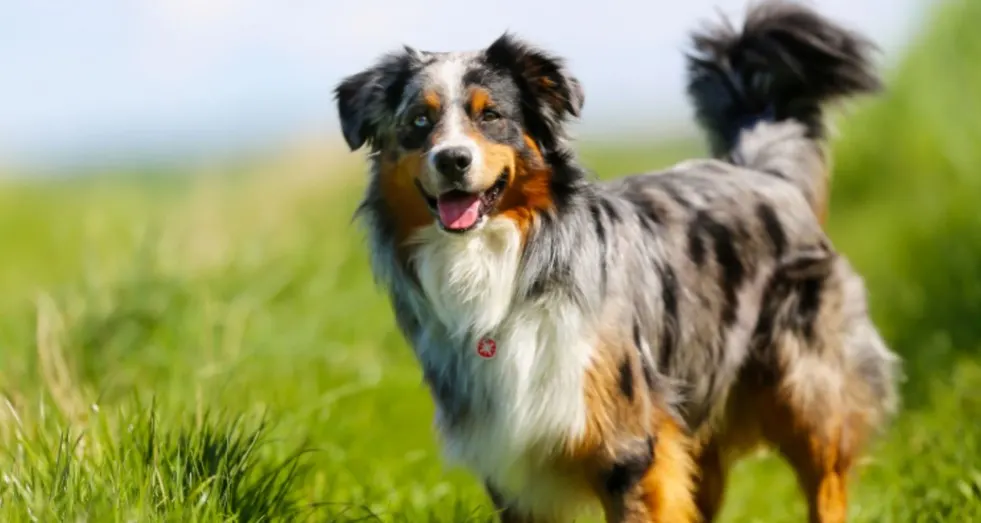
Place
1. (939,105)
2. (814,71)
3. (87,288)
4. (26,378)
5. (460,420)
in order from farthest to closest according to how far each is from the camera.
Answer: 1. (939,105)
2. (87,288)
3. (26,378)
4. (814,71)
5. (460,420)

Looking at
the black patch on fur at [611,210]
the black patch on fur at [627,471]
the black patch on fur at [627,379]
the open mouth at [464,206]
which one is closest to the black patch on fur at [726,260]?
the black patch on fur at [611,210]

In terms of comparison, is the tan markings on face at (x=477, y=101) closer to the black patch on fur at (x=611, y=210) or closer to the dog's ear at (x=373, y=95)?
the dog's ear at (x=373, y=95)

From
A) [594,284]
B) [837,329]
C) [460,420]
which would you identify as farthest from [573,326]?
[837,329]

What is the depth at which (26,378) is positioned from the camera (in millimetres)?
6656

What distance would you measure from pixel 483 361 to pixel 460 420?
280 millimetres

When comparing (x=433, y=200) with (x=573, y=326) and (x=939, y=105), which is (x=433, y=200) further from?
(x=939, y=105)

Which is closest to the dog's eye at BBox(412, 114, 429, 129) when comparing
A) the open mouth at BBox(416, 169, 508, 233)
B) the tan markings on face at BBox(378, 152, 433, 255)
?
the tan markings on face at BBox(378, 152, 433, 255)

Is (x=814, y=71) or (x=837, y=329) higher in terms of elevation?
(x=814, y=71)

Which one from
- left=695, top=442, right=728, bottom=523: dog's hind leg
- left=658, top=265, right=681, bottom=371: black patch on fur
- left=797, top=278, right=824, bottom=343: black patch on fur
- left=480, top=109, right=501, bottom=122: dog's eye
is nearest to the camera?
left=480, top=109, right=501, bottom=122: dog's eye

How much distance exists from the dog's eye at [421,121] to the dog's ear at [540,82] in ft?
1.13

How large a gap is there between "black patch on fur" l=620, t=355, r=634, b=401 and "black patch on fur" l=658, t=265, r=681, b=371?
366 mm

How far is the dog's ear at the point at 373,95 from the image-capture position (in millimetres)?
4652

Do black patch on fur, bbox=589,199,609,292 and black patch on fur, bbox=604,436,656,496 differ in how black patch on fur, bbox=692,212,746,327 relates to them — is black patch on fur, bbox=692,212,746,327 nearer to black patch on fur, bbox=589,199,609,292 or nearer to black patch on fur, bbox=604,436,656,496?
black patch on fur, bbox=589,199,609,292

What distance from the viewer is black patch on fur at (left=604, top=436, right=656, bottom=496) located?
4566 millimetres
